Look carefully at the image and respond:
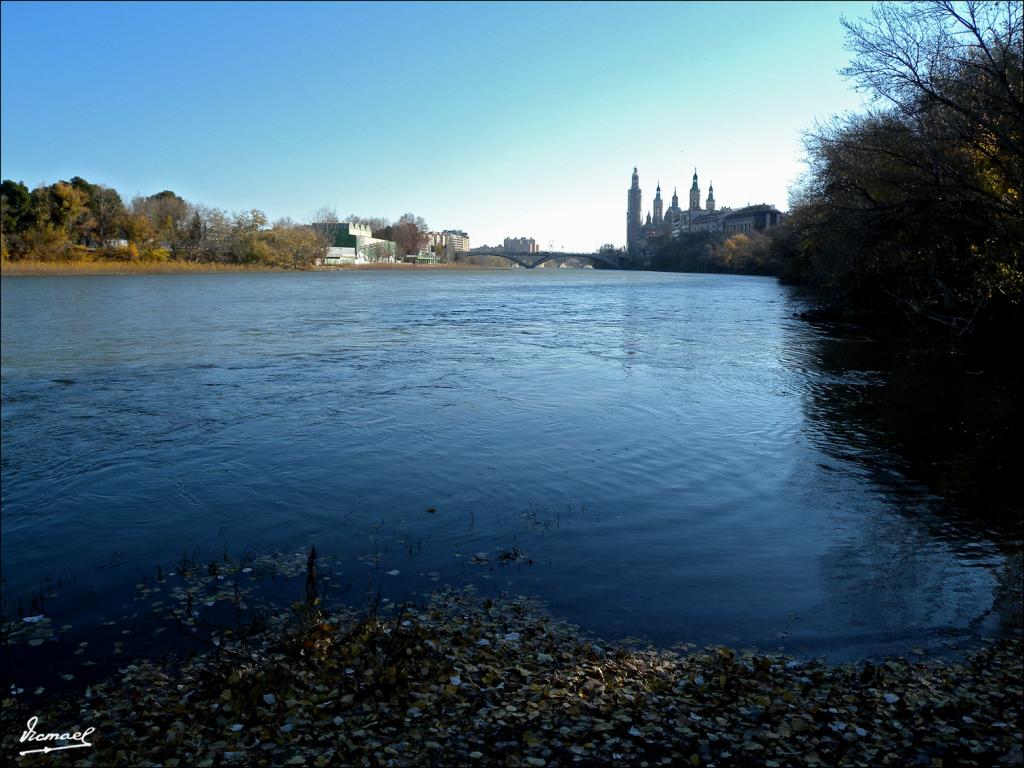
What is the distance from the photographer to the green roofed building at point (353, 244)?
515 feet

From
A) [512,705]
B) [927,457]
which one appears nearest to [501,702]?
[512,705]

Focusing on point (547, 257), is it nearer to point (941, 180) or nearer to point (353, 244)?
point (353, 244)

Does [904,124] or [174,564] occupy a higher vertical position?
[904,124]

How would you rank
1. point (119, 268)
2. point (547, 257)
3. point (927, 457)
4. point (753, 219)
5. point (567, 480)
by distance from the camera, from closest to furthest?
point (567, 480) < point (927, 457) < point (119, 268) < point (547, 257) < point (753, 219)

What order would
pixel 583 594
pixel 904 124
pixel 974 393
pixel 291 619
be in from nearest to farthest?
1. pixel 291 619
2. pixel 583 594
3. pixel 974 393
4. pixel 904 124

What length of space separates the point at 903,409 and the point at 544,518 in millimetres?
10969

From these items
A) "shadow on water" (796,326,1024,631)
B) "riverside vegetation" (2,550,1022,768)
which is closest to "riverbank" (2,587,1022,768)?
"riverside vegetation" (2,550,1022,768)

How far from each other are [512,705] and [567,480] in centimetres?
599

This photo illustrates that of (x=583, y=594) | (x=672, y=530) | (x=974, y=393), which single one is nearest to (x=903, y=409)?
(x=974, y=393)

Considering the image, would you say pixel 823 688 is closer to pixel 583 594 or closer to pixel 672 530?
pixel 583 594

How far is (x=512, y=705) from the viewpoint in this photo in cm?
496

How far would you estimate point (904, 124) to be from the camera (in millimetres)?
24188

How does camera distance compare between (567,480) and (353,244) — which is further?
(353,244)

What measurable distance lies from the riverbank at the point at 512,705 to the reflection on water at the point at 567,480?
0.78m
